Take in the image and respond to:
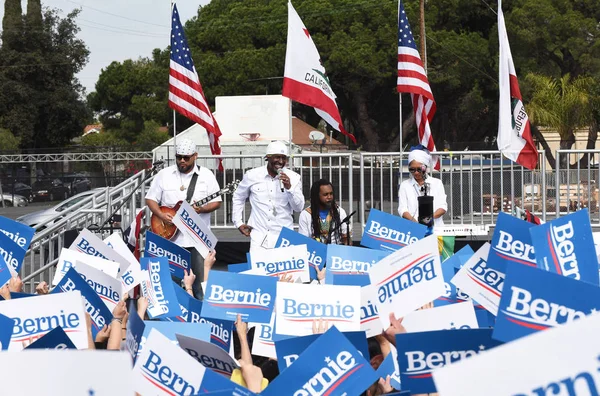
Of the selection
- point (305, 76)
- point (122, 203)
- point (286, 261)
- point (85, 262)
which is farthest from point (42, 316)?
point (305, 76)

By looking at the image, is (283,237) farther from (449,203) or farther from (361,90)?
(361,90)

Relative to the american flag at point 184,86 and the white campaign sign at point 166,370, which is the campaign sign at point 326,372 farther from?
the american flag at point 184,86

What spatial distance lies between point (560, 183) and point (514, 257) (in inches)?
269

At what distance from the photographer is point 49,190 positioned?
1563 inches

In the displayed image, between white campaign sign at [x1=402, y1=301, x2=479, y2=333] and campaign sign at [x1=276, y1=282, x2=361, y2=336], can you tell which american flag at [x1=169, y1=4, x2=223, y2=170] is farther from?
white campaign sign at [x1=402, y1=301, x2=479, y2=333]

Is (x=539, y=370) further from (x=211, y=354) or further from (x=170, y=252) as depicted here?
(x=170, y=252)

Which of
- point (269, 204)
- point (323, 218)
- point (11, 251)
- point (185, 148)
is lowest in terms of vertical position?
point (11, 251)

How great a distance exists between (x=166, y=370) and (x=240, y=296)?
248 centimetres

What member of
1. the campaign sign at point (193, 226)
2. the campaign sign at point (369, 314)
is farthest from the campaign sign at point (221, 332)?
the campaign sign at point (193, 226)

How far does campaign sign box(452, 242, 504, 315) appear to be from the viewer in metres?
6.41

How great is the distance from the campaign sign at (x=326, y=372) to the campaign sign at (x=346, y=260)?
3267mm

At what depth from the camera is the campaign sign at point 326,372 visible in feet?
13.8

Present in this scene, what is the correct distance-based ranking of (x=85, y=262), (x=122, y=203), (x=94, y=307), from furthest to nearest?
(x=122, y=203) < (x=85, y=262) < (x=94, y=307)

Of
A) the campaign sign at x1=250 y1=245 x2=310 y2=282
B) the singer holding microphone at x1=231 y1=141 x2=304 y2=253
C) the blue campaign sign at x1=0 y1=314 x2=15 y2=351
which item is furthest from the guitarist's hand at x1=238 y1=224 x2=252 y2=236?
the blue campaign sign at x1=0 y1=314 x2=15 y2=351
